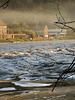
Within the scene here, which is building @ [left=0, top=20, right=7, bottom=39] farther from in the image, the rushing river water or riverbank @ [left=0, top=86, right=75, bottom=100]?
riverbank @ [left=0, top=86, right=75, bottom=100]

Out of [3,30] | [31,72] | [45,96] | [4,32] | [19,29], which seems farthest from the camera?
[19,29]

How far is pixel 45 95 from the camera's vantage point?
6.82 ft

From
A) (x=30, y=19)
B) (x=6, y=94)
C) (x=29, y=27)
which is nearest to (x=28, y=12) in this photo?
(x=30, y=19)

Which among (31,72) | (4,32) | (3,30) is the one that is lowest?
(31,72)

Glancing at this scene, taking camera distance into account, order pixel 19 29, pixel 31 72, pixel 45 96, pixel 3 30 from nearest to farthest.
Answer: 1. pixel 45 96
2. pixel 31 72
3. pixel 3 30
4. pixel 19 29

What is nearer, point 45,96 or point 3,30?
point 45,96

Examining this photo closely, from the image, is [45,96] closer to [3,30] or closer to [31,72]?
[31,72]

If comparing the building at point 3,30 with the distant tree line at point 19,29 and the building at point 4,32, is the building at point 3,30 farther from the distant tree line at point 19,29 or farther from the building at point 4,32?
the distant tree line at point 19,29

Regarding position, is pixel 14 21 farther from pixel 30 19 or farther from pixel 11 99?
pixel 11 99

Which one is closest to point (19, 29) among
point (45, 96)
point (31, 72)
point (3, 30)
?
Result: point (3, 30)

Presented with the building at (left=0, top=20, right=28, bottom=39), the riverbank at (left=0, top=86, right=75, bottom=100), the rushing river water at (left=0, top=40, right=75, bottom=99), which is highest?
the building at (left=0, top=20, right=28, bottom=39)

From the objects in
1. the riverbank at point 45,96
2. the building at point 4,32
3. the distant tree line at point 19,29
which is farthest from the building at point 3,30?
the riverbank at point 45,96

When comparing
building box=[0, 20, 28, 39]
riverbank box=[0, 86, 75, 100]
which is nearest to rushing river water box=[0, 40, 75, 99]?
riverbank box=[0, 86, 75, 100]

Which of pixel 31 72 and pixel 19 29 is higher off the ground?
pixel 19 29
